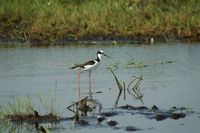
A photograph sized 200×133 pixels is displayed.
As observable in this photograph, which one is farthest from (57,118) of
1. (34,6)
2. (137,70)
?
(34,6)

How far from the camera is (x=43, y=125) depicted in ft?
44.7

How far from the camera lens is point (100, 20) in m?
24.9

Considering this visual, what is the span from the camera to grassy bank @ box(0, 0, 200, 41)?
24.7 metres

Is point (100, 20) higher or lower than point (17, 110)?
higher

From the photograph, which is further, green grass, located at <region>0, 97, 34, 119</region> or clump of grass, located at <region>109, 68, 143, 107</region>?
clump of grass, located at <region>109, 68, 143, 107</region>

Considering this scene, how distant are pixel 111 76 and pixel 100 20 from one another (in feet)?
20.5

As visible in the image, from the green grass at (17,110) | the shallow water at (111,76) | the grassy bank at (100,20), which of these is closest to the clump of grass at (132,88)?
the shallow water at (111,76)

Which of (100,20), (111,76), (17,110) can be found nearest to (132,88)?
(111,76)

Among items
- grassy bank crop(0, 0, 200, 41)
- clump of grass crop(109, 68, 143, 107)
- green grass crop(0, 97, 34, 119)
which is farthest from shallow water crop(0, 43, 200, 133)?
grassy bank crop(0, 0, 200, 41)

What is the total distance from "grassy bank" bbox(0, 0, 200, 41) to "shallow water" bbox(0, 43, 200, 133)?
104 centimetres

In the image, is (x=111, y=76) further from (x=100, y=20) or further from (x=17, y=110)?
(x=100, y=20)

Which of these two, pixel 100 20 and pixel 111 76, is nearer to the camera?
pixel 111 76

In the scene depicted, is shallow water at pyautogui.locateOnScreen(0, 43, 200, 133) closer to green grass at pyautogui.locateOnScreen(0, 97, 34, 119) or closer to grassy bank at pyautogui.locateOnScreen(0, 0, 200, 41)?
green grass at pyautogui.locateOnScreen(0, 97, 34, 119)

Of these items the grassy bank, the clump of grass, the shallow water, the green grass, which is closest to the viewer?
the green grass
